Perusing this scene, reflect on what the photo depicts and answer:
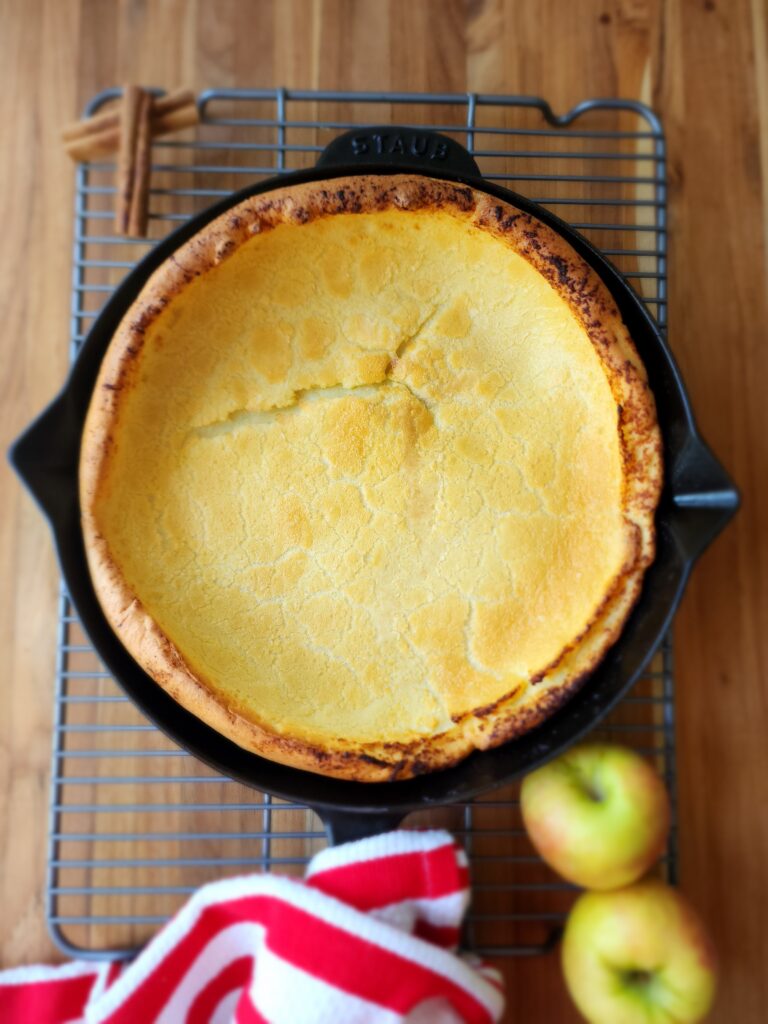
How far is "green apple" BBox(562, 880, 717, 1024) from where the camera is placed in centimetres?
107

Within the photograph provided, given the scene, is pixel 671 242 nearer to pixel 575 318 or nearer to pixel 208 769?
pixel 575 318

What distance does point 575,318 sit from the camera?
1.04 m

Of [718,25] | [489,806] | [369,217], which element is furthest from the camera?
[718,25]

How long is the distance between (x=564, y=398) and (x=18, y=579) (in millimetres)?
832

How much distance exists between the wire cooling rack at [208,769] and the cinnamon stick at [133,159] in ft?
0.14

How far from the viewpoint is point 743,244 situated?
4.21 feet

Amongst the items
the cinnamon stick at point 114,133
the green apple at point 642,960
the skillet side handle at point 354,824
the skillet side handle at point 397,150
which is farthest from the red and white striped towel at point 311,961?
the cinnamon stick at point 114,133

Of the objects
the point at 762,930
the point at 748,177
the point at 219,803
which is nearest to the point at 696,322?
the point at 748,177

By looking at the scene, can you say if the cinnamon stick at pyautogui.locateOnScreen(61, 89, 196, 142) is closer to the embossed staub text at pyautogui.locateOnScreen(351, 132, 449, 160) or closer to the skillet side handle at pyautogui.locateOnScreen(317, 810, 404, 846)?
the embossed staub text at pyautogui.locateOnScreen(351, 132, 449, 160)

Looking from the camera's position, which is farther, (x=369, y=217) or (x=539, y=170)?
(x=539, y=170)

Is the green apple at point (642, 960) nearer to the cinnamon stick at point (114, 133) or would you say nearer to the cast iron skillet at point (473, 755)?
the cast iron skillet at point (473, 755)

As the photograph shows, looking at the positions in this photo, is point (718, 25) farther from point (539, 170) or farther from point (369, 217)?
point (369, 217)

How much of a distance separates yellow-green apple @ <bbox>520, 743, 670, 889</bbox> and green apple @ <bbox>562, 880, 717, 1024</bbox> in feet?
0.13

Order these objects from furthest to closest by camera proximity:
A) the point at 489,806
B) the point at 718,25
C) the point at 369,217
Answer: the point at 718,25, the point at 489,806, the point at 369,217
